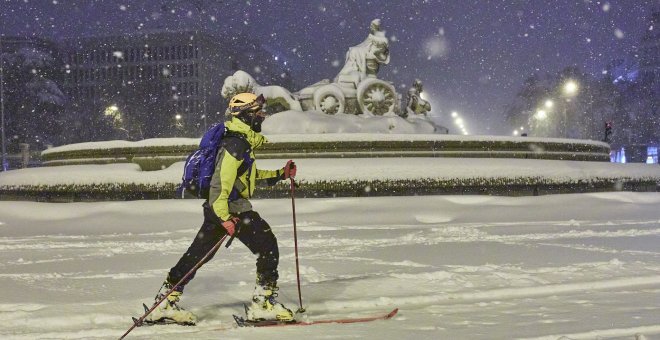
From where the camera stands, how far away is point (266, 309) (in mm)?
4527

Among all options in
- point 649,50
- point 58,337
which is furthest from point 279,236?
point 649,50

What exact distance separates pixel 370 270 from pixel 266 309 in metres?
2.22

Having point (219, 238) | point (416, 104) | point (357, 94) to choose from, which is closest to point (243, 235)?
point (219, 238)

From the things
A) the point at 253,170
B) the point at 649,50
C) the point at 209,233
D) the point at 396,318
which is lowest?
the point at 396,318

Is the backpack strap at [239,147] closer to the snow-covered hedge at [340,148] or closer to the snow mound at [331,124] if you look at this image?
the snow-covered hedge at [340,148]

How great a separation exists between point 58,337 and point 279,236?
516 centimetres

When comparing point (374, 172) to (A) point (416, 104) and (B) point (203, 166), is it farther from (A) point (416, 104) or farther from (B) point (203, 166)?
(A) point (416, 104)

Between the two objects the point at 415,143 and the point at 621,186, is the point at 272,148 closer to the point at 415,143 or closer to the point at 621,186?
the point at 415,143

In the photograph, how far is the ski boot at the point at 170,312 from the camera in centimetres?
448

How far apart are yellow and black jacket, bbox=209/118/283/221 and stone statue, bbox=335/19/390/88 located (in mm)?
15790

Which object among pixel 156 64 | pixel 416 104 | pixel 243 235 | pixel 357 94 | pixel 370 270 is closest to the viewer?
pixel 243 235

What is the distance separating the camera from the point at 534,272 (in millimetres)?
6262

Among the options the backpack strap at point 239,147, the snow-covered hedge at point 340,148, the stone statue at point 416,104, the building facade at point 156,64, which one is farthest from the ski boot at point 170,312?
the building facade at point 156,64

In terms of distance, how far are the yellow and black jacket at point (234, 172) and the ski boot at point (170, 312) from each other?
0.73m
